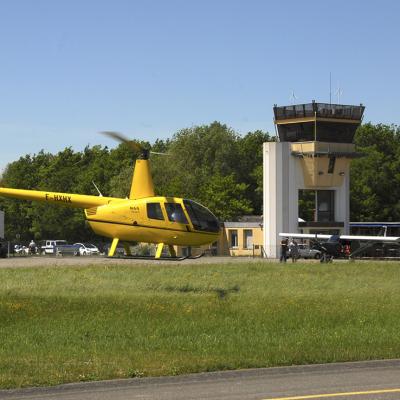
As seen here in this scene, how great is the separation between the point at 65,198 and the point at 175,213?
17.1 feet

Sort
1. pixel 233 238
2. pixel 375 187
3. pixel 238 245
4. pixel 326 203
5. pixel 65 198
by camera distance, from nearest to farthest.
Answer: pixel 65 198, pixel 326 203, pixel 238 245, pixel 233 238, pixel 375 187

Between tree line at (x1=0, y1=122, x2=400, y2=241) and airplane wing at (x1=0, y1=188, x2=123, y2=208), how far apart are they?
2514 inches

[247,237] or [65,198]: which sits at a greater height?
[65,198]

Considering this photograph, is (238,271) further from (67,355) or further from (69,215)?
(69,215)

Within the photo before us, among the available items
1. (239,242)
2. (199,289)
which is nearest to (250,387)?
(199,289)

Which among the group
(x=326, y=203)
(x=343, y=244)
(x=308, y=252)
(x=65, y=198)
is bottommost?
(x=308, y=252)

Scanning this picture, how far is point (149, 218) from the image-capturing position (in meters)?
33.4

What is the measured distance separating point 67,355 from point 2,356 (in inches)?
54.6

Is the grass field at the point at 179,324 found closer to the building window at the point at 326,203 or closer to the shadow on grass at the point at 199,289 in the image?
the shadow on grass at the point at 199,289

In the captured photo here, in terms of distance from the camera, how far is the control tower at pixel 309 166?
78.5 meters

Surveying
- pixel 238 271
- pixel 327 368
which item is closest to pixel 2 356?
pixel 327 368

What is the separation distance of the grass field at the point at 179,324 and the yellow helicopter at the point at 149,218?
242cm

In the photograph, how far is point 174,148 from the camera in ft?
399

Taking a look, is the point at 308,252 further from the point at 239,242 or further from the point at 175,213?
the point at 175,213
